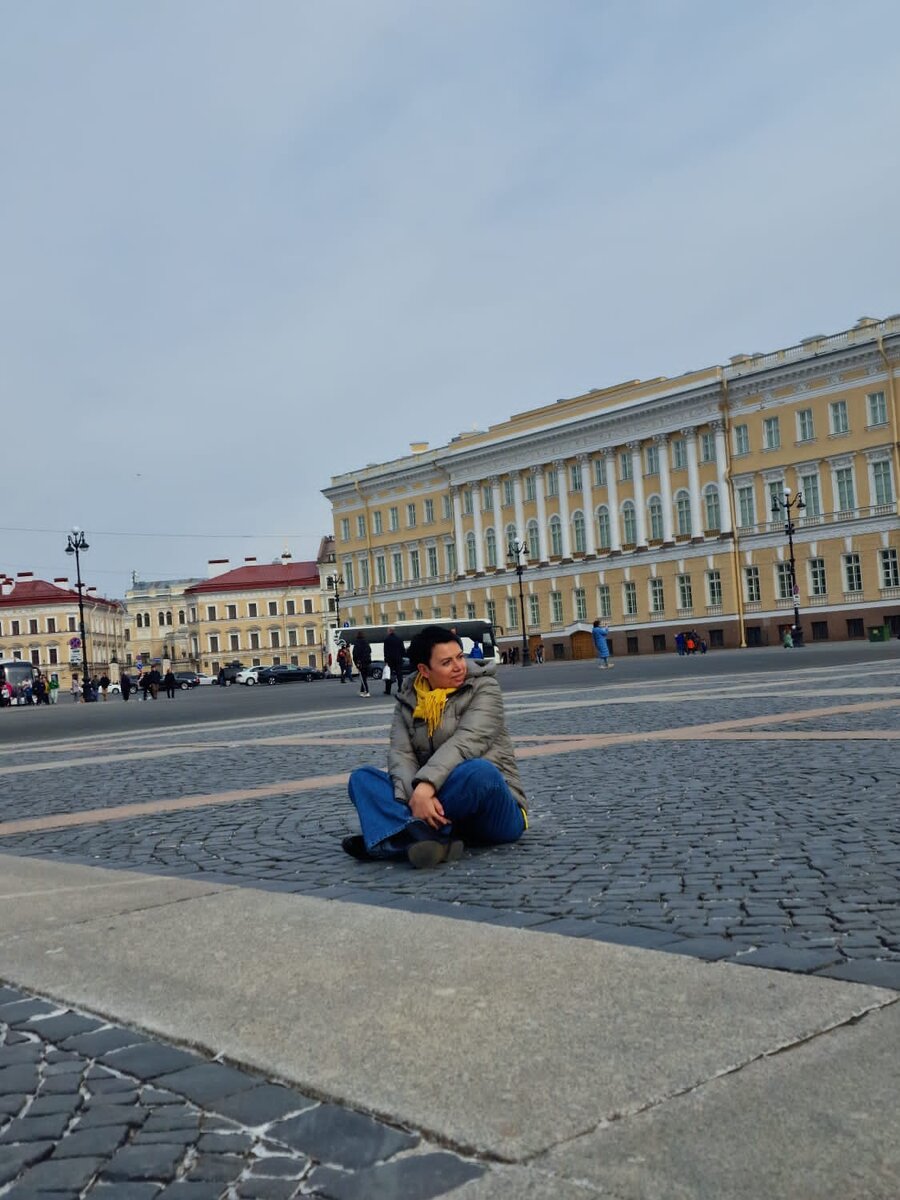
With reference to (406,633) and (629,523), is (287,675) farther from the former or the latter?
(629,523)

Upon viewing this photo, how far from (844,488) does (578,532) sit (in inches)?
742

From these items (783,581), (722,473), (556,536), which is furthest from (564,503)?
(783,581)

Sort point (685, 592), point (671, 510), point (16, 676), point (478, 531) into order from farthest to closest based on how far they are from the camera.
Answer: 1. point (478, 531)
2. point (16, 676)
3. point (671, 510)
4. point (685, 592)

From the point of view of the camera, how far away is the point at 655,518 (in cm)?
7444

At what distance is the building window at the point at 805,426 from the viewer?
65562 mm

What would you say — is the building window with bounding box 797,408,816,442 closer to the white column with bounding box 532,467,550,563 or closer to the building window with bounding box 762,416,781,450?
the building window with bounding box 762,416,781,450

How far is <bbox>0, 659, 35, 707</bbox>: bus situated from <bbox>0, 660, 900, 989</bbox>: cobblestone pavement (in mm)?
60206

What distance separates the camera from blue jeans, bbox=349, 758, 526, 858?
6031 millimetres

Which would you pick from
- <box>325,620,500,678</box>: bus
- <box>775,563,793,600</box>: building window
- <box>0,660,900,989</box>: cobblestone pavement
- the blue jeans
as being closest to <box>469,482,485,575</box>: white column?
<box>325,620,500,678</box>: bus

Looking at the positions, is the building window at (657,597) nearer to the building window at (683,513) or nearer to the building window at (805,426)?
the building window at (683,513)

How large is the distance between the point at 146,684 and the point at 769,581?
3230 centimetres

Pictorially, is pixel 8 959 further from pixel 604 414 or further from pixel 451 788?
pixel 604 414

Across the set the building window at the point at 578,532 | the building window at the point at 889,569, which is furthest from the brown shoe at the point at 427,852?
the building window at the point at 578,532

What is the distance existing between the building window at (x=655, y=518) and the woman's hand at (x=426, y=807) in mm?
68929
